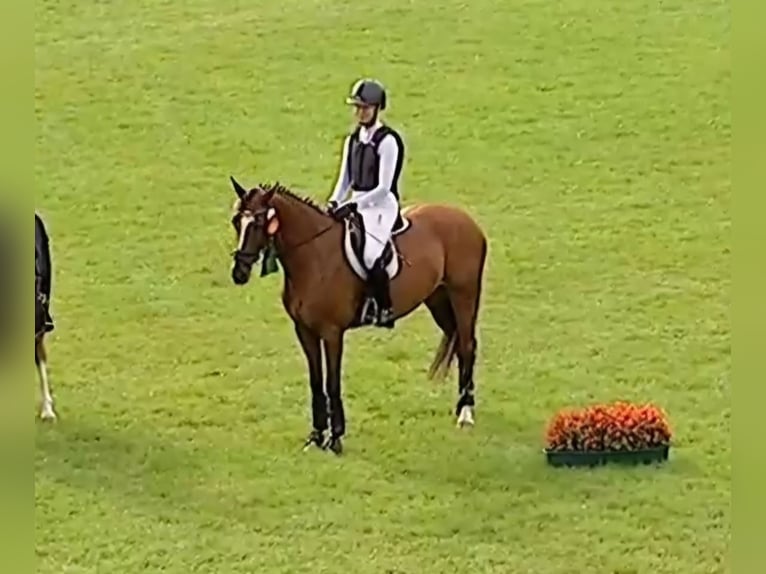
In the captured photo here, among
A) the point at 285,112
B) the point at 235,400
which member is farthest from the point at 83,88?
the point at 235,400

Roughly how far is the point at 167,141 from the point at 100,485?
0.83m

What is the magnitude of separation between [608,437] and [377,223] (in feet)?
2.46

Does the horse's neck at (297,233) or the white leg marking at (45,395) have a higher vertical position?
the horse's neck at (297,233)

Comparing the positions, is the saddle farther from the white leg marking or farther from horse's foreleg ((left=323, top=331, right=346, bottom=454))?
the white leg marking

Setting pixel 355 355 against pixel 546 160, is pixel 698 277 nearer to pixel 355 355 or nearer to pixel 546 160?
pixel 546 160

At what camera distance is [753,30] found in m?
3.73

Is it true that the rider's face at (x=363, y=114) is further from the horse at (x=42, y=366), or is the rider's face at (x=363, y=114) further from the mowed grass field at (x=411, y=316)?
the horse at (x=42, y=366)

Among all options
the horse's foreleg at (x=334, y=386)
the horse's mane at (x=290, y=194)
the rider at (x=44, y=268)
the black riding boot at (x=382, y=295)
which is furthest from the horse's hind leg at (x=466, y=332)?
the rider at (x=44, y=268)

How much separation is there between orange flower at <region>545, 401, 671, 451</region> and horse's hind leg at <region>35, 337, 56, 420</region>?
3.85ft

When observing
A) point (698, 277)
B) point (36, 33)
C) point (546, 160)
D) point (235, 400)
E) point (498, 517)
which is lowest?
point (498, 517)

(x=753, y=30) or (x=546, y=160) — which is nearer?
(x=753, y=30)

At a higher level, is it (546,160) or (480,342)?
(546,160)

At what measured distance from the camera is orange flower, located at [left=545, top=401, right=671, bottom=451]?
12.8 feet

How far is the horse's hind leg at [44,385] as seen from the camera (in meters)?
3.78
